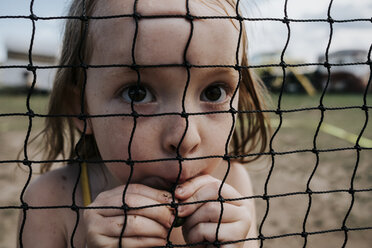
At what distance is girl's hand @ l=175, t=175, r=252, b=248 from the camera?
71cm

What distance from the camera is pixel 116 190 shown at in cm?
72

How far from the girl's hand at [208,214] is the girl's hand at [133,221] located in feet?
0.13

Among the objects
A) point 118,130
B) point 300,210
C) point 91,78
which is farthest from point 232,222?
point 300,210

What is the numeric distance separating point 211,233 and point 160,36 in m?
0.38

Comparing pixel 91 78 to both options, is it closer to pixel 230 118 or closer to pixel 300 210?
pixel 230 118

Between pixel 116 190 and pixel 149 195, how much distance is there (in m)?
0.07

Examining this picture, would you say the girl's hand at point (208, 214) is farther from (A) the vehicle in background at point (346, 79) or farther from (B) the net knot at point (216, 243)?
(A) the vehicle in background at point (346, 79)

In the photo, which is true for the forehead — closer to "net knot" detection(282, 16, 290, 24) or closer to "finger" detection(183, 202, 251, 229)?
"net knot" detection(282, 16, 290, 24)

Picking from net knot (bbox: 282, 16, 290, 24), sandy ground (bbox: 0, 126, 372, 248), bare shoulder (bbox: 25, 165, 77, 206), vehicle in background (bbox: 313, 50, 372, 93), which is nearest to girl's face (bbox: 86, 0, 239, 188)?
net knot (bbox: 282, 16, 290, 24)

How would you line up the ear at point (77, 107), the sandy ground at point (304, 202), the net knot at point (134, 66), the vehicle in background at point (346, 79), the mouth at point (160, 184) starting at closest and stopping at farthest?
the net knot at point (134, 66), the mouth at point (160, 184), the ear at point (77, 107), the sandy ground at point (304, 202), the vehicle in background at point (346, 79)

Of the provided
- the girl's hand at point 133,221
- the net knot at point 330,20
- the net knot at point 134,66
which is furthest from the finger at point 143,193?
the net knot at point 330,20

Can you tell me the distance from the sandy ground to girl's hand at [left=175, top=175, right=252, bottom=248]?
42cm

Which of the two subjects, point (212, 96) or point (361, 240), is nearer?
point (212, 96)

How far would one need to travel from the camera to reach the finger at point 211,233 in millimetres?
708
